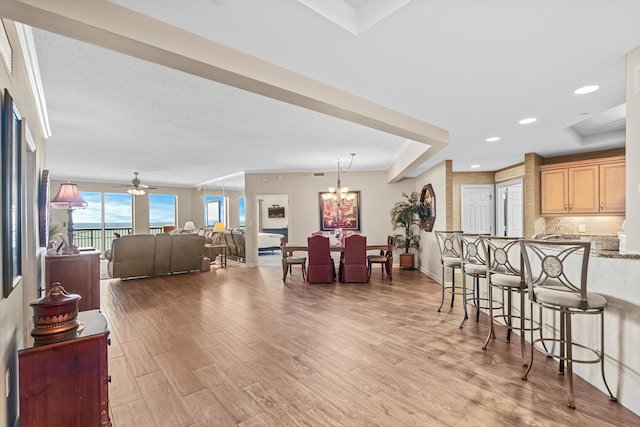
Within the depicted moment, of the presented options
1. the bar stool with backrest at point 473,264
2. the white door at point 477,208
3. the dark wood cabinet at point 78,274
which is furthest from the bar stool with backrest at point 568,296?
the white door at point 477,208

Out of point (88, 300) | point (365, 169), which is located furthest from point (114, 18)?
point (365, 169)

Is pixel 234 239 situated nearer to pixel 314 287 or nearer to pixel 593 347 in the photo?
pixel 314 287

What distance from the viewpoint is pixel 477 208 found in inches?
282

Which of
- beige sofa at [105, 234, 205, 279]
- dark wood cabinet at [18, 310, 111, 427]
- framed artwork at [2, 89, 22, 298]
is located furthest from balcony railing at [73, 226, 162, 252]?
dark wood cabinet at [18, 310, 111, 427]

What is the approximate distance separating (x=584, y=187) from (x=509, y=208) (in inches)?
73.8

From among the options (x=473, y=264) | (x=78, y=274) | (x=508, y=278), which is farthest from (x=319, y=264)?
(x=78, y=274)

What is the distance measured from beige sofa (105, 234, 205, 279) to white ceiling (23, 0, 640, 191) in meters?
1.98

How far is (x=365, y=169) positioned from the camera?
780cm

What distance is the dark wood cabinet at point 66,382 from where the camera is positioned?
148cm

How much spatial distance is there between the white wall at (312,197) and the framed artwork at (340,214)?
0.12 metres

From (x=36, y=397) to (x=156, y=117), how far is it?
3.24 metres

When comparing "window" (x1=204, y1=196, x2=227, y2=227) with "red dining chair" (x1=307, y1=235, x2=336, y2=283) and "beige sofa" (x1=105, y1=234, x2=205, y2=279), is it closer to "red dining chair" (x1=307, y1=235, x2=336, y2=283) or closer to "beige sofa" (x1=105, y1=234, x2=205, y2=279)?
"beige sofa" (x1=105, y1=234, x2=205, y2=279)

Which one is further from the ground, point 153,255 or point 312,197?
point 312,197

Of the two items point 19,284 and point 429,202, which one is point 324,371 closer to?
point 19,284
